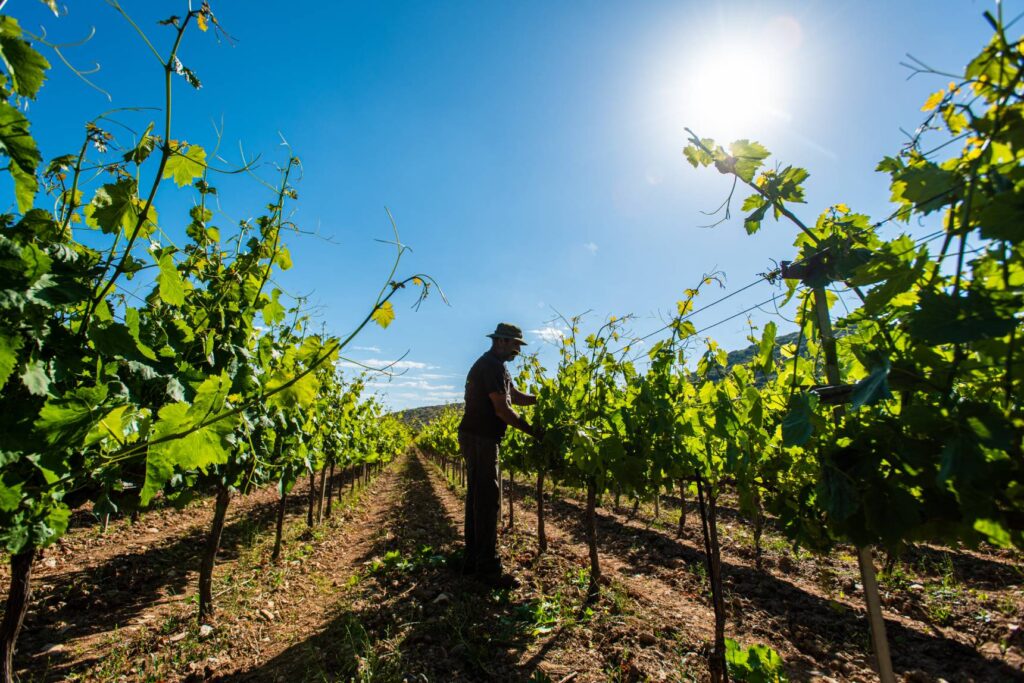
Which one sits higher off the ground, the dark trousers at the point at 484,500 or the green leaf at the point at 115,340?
the green leaf at the point at 115,340

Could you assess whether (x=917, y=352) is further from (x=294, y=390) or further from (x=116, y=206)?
(x=116, y=206)

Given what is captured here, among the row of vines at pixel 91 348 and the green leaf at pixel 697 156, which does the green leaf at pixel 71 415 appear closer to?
the row of vines at pixel 91 348

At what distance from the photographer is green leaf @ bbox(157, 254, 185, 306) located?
5.37 feet

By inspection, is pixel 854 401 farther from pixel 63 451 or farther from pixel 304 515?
pixel 304 515

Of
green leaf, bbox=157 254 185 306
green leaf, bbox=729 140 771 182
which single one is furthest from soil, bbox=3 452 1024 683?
green leaf, bbox=157 254 185 306

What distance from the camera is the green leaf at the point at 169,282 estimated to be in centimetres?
164

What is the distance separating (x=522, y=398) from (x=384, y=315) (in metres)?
4.47

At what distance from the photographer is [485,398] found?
195 inches

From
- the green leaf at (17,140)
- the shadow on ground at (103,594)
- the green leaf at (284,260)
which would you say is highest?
the green leaf at (284,260)

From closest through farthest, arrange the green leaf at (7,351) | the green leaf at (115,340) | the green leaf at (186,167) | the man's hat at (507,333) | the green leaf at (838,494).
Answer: the green leaf at (7,351), the green leaf at (838,494), the green leaf at (115,340), the green leaf at (186,167), the man's hat at (507,333)

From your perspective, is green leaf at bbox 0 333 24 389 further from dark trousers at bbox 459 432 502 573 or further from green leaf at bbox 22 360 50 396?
dark trousers at bbox 459 432 502 573

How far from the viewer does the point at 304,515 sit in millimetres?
11867

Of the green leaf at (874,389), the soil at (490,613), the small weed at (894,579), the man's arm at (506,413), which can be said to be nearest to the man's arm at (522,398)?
the man's arm at (506,413)

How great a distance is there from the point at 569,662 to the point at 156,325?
3.74 meters
